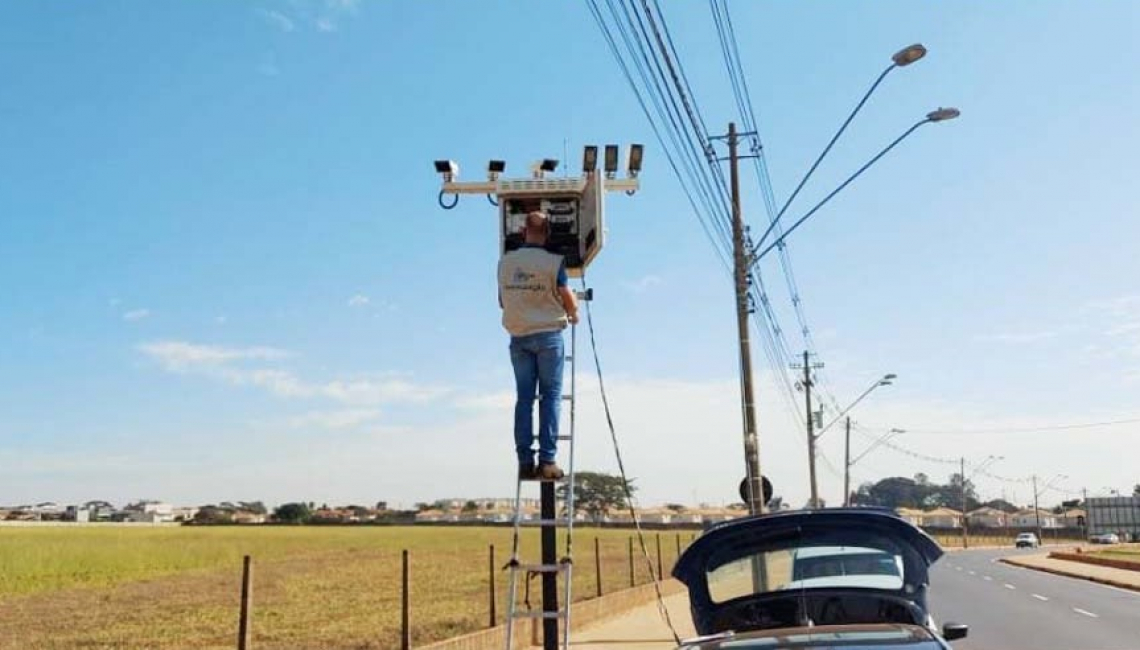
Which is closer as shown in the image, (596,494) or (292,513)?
(292,513)

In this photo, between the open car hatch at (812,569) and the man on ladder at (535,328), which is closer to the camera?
the open car hatch at (812,569)

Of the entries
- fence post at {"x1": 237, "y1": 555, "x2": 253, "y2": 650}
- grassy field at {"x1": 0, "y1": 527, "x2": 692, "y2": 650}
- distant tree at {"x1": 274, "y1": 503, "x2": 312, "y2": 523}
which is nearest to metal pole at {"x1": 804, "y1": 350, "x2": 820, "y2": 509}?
grassy field at {"x1": 0, "y1": 527, "x2": 692, "y2": 650}

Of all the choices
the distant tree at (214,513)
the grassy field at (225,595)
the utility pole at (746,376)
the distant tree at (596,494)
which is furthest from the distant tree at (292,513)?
the utility pole at (746,376)

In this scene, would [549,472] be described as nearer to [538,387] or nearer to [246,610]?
[538,387]

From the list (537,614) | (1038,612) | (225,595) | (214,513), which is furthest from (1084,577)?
(214,513)

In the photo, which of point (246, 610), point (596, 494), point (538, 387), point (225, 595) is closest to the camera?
point (538, 387)

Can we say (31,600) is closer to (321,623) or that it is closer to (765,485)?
(321,623)

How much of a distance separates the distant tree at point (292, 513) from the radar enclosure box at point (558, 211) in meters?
154

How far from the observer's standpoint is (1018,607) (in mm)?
22797

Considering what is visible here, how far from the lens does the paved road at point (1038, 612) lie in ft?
53.1

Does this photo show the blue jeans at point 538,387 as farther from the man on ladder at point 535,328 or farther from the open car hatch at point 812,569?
the open car hatch at point 812,569

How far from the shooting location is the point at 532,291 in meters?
7.48

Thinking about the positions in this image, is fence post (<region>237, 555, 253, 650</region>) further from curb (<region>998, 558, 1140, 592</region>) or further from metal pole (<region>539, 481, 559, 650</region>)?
curb (<region>998, 558, 1140, 592</region>)

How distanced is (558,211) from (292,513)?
16100 centimetres
